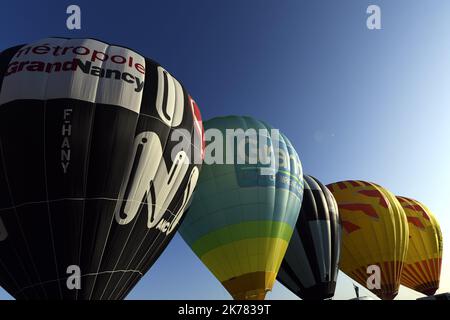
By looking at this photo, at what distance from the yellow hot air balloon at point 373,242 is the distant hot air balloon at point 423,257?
13.4ft

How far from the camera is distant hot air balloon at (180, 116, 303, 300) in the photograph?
1484cm

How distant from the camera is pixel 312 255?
60.7 feet

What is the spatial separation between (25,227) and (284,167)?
10155 millimetres

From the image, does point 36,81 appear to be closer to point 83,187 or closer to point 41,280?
point 83,187

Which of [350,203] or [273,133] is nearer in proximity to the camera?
[273,133]

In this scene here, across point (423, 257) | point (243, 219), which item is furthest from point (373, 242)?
point (243, 219)

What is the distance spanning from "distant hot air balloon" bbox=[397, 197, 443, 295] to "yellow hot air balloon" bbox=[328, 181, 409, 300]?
4.07 meters

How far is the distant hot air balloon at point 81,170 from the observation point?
29.0 feet

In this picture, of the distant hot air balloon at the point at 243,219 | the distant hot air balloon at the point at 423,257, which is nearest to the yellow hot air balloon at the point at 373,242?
the distant hot air balloon at the point at 423,257

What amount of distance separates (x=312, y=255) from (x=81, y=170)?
41.4 ft

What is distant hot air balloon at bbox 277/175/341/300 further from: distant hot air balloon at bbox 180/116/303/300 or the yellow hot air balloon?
distant hot air balloon at bbox 180/116/303/300

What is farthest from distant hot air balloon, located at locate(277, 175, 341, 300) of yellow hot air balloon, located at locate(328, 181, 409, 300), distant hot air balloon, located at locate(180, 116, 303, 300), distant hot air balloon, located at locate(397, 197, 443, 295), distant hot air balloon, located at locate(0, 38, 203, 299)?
distant hot air balloon, located at locate(0, 38, 203, 299)

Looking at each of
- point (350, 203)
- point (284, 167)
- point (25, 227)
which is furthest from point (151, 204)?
point (350, 203)
